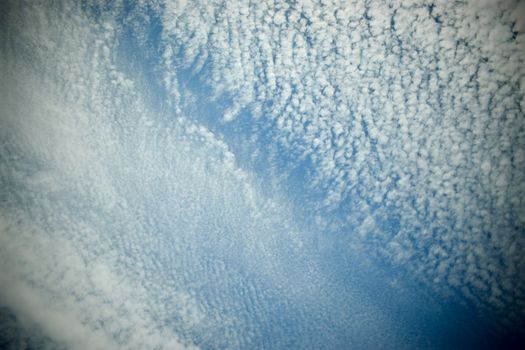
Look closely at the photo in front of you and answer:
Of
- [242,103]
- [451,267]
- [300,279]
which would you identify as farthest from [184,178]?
[451,267]

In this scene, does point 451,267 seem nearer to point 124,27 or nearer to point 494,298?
point 494,298

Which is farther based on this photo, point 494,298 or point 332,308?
point 332,308

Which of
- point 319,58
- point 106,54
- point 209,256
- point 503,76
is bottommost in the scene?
point 209,256

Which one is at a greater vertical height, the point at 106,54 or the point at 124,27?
the point at 124,27

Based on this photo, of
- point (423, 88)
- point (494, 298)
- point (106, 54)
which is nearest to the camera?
point (423, 88)

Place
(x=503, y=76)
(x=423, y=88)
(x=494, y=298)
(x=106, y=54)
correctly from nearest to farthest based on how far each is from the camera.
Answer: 1. (x=503, y=76)
2. (x=423, y=88)
3. (x=494, y=298)
4. (x=106, y=54)

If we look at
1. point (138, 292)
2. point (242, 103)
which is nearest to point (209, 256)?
point (138, 292)
